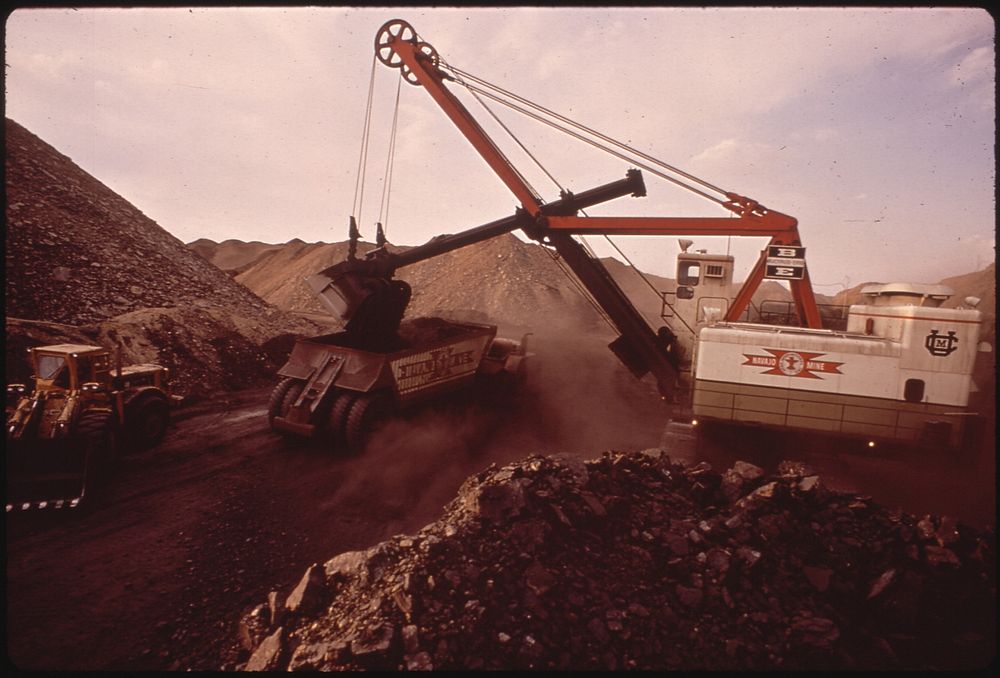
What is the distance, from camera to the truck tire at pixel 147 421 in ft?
27.7

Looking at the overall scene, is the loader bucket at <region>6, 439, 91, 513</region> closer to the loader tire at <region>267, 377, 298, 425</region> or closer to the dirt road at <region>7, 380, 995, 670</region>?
the dirt road at <region>7, 380, 995, 670</region>

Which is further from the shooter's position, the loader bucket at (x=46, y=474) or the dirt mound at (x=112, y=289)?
the dirt mound at (x=112, y=289)

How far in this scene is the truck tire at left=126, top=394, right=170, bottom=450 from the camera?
27.7 feet

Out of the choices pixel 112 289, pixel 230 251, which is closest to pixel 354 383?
pixel 112 289

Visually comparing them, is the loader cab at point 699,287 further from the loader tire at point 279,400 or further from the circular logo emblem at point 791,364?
the loader tire at point 279,400

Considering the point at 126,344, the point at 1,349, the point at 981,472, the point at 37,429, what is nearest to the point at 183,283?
the point at 126,344

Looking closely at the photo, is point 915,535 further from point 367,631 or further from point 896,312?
point 367,631

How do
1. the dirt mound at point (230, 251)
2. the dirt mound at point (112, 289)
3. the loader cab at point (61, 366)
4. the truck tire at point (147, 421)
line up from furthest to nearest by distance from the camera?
1. the dirt mound at point (230, 251)
2. the dirt mound at point (112, 289)
3. the truck tire at point (147, 421)
4. the loader cab at point (61, 366)

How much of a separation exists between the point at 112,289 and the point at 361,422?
13121 mm

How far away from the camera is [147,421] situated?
8.62 meters

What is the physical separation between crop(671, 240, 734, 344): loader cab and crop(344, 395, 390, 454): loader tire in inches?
266

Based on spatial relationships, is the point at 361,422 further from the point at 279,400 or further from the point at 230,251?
the point at 230,251

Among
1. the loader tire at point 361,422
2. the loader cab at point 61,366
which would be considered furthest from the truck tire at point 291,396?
the loader cab at point 61,366

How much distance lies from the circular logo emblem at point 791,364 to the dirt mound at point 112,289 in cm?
1317
